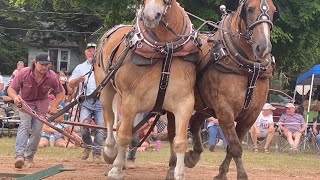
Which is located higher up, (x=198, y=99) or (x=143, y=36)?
(x=143, y=36)

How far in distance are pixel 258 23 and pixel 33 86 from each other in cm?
429

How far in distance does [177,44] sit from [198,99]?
0.99 meters

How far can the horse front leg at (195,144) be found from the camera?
8.87 metres

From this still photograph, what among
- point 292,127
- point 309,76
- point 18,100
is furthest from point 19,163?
point 309,76

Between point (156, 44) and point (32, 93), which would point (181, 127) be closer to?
point (156, 44)

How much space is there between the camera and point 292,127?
1739cm

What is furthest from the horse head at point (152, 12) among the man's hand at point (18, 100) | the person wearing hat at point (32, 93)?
the person wearing hat at point (32, 93)

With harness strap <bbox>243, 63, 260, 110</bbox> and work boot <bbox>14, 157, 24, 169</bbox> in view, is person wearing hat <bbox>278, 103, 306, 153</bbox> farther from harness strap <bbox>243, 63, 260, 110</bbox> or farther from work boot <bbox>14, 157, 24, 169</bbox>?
harness strap <bbox>243, 63, 260, 110</bbox>

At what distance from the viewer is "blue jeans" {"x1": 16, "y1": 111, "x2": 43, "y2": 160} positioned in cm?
1007

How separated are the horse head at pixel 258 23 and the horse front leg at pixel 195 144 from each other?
1.94m

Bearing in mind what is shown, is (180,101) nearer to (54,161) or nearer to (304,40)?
(54,161)

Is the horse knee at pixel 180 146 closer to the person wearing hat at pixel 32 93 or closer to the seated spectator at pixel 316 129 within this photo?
the person wearing hat at pixel 32 93

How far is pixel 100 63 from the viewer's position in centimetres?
938

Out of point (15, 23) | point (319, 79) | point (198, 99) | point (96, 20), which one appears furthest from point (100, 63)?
point (15, 23)
